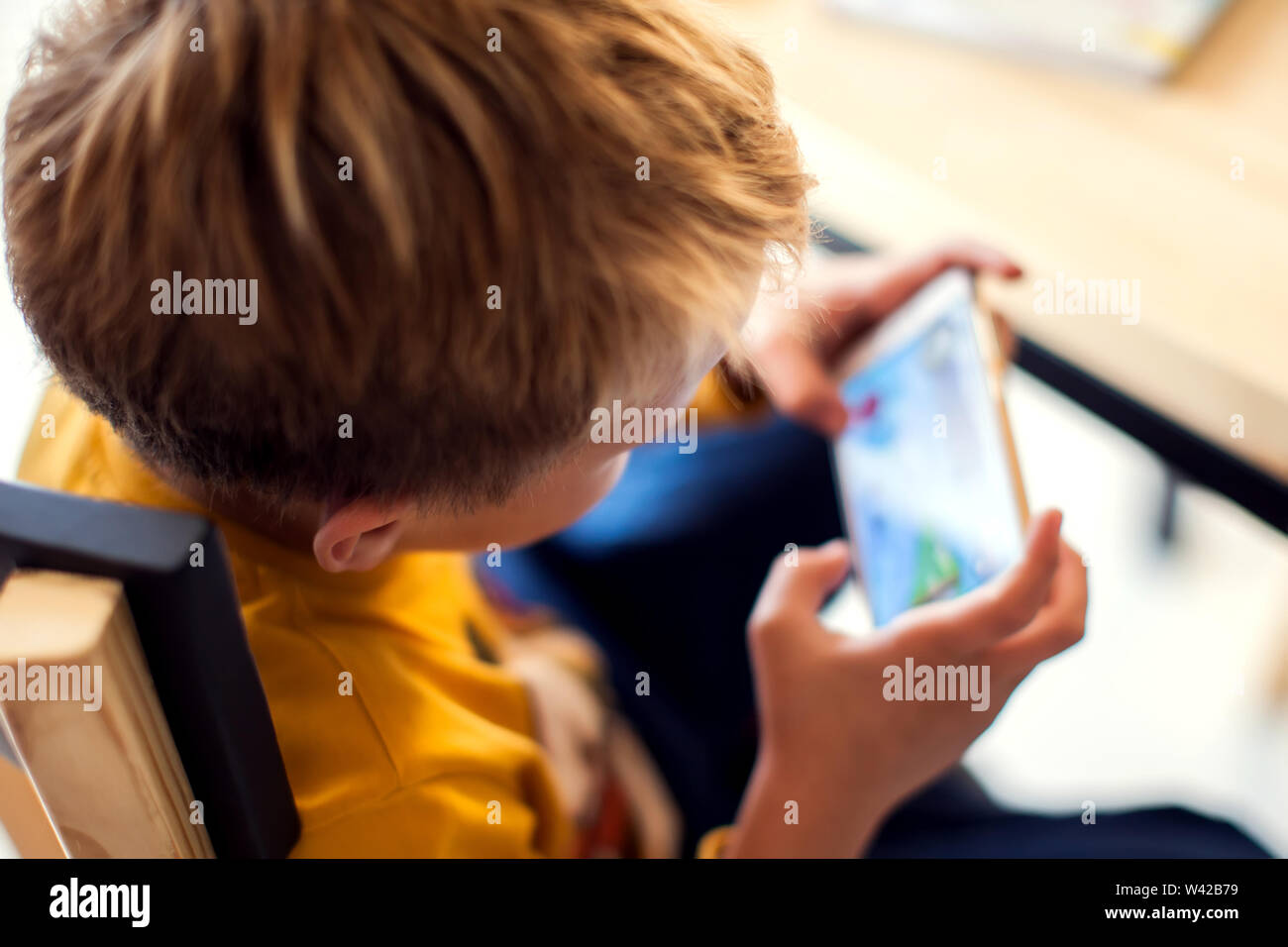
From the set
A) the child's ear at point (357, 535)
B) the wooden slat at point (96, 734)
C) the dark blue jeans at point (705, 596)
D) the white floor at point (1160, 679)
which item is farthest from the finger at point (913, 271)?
the wooden slat at point (96, 734)

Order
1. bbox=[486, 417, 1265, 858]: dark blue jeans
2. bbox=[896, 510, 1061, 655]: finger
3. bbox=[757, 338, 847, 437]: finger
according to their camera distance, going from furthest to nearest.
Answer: bbox=[757, 338, 847, 437]: finger, bbox=[486, 417, 1265, 858]: dark blue jeans, bbox=[896, 510, 1061, 655]: finger

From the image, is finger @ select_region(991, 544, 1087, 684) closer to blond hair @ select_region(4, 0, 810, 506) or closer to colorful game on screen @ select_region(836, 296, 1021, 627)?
colorful game on screen @ select_region(836, 296, 1021, 627)

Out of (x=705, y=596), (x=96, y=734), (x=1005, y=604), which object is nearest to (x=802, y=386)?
(x=705, y=596)

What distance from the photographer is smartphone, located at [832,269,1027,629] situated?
59cm

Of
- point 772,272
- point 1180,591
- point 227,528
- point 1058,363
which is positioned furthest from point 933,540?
point 1180,591

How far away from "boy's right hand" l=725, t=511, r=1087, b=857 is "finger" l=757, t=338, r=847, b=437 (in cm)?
22

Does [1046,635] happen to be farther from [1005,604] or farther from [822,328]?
[822,328]

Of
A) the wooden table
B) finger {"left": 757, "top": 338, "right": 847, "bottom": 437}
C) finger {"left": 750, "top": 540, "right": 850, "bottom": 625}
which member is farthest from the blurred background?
finger {"left": 750, "top": 540, "right": 850, "bottom": 625}

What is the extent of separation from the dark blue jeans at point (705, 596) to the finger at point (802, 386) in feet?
0.11

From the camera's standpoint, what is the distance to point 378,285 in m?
0.33

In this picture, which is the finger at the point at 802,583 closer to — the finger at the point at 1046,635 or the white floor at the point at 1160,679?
the finger at the point at 1046,635

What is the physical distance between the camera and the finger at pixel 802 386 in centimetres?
78

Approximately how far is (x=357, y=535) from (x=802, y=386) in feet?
1.46
